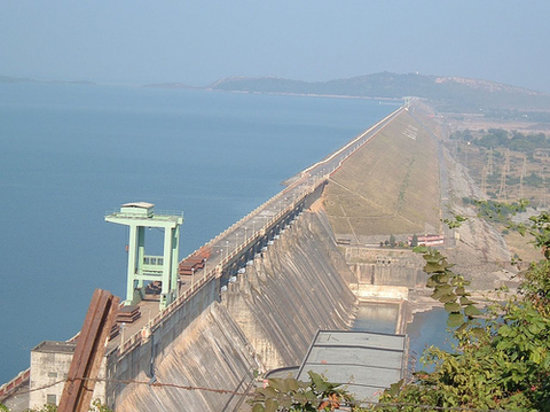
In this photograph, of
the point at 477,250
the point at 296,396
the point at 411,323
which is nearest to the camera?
the point at 296,396

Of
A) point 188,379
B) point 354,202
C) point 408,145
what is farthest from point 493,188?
point 188,379

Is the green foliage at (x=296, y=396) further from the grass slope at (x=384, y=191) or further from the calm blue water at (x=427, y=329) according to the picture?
the grass slope at (x=384, y=191)

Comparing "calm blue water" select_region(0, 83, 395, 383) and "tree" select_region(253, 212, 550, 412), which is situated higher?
"tree" select_region(253, 212, 550, 412)


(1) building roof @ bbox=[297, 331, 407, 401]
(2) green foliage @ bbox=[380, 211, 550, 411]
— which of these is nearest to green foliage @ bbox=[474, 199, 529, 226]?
(2) green foliage @ bbox=[380, 211, 550, 411]

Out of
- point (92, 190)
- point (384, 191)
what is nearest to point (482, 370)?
point (92, 190)

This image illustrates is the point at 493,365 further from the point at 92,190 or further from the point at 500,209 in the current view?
the point at 92,190

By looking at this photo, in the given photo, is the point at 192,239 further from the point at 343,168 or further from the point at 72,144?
the point at 72,144

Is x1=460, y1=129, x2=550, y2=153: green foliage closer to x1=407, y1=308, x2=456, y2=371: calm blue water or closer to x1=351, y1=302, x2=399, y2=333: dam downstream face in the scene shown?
x1=351, y1=302, x2=399, y2=333: dam downstream face
